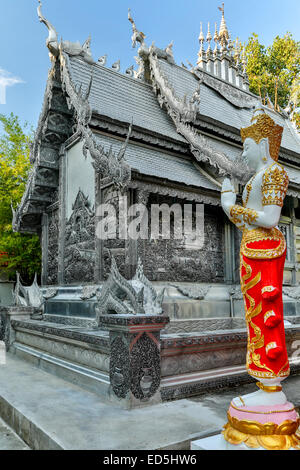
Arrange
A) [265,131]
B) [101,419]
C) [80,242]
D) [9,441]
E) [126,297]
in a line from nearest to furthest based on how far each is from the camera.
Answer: [265,131] < [101,419] < [9,441] < [126,297] < [80,242]

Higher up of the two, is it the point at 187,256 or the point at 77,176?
the point at 77,176

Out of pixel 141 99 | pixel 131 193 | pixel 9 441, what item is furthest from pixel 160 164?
pixel 9 441

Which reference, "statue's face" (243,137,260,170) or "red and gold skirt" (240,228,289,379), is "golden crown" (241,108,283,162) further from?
"red and gold skirt" (240,228,289,379)

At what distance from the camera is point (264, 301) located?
2.47 metres

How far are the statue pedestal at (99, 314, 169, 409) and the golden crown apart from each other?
6.18 ft

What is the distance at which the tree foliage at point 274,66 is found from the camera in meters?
20.2

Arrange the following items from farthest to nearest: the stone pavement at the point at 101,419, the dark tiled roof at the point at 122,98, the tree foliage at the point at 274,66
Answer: the tree foliage at the point at 274,66
the dark tiled roof at the point at 122,98
the stone pavement at the point at 101,419

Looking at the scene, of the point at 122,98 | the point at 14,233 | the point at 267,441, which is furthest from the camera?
the point at 14,233

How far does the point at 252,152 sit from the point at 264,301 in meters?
1.06

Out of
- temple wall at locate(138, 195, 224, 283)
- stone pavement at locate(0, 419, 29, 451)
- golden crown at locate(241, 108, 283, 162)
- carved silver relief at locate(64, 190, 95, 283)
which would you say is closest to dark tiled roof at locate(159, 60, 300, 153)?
temple wall at locate(138, 195, 224, 283)

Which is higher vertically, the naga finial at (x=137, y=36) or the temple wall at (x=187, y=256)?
the naga finial at (x=137, y=36)

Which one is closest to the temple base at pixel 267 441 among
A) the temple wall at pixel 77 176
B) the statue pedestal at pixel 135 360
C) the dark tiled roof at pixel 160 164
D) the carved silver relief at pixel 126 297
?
the statue pedestal at pixel 135 360

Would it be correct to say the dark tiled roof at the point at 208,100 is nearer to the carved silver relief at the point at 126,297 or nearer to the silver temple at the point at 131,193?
the silver temple at the point at 131,193

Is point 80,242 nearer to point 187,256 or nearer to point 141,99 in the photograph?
point 187,256
